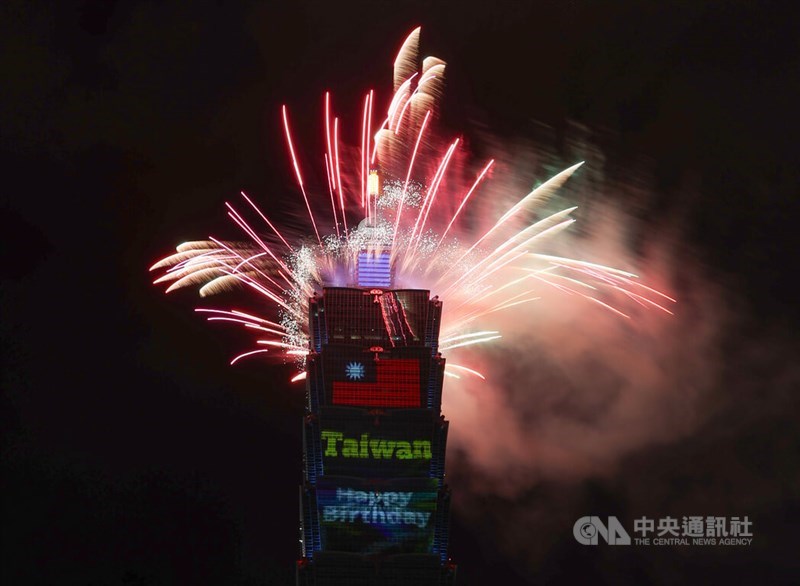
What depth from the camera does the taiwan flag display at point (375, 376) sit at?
153 m

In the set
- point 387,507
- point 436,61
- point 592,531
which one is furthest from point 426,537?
point 436,61

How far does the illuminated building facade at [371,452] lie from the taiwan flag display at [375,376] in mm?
128

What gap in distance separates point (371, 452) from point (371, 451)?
13 centimetres

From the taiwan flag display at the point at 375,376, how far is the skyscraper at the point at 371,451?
128 millimetres

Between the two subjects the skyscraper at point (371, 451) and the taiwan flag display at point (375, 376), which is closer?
the skyscraper at point (371, 451)

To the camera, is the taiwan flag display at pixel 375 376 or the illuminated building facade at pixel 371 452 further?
the taiwan flag display at pixel 375 376

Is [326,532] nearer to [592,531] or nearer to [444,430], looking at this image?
[444,430]

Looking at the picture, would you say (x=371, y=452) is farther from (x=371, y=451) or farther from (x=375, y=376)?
(x=375, y=376)

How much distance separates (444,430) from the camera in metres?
150

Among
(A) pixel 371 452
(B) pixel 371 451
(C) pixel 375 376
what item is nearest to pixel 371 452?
(A) pixel 371 452

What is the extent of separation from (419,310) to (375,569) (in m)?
33.2

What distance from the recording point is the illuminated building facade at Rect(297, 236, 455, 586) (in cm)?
15200

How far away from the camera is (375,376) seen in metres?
154

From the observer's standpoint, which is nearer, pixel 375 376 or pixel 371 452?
pixel 371 452
